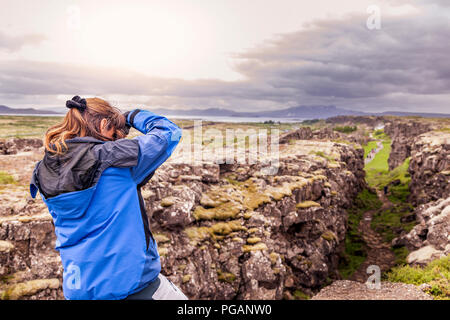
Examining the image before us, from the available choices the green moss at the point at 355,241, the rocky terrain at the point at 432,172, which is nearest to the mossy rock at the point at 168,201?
the green moss at the point at 355,241

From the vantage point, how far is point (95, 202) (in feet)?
14.6

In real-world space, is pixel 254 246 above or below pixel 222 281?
above

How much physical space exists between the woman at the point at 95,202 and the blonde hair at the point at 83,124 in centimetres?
1

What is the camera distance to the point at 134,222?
4715 mm

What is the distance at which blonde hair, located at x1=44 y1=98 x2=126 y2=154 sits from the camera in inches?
176

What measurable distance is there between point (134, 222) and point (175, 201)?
1769 centimetres

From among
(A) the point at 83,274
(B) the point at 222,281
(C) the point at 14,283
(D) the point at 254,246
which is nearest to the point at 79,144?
(A) the point at 83,274

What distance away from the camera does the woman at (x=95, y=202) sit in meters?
4.30

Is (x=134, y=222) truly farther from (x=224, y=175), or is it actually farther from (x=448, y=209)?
(x=448, y=209)

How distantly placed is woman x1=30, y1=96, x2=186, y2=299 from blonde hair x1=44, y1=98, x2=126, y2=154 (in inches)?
0.5

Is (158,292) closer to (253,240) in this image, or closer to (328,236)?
(253,240)

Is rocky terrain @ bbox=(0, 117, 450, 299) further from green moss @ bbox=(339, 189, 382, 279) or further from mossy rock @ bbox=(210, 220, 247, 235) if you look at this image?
green moss @ bbox=(339, 189, 382, 279)

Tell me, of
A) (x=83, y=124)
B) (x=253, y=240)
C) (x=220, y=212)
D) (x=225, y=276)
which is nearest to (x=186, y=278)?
(x=225, y=276)

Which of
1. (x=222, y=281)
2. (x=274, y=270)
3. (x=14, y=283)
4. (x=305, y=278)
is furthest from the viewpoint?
(x=305, y=278)
